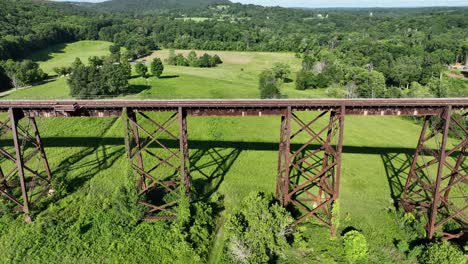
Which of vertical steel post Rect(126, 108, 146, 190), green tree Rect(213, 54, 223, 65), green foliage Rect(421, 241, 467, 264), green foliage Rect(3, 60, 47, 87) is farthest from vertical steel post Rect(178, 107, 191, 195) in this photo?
green tree Rect(213, 54, 223, 65)

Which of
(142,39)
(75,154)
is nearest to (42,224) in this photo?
(75,154)

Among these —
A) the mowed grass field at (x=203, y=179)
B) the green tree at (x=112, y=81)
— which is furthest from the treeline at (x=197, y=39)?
the mowed grass field at (x=203, y=179)

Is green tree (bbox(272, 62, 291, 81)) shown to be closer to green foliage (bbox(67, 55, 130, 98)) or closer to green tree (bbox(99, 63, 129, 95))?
green tree (bbox(99, 63, 129, 95))

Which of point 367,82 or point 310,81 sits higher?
point 367,82

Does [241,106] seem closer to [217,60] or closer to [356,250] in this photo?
[356,250]

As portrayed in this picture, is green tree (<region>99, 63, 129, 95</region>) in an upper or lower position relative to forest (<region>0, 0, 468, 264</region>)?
upper

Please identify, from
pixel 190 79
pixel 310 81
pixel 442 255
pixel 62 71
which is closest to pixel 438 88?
pixel 310 81

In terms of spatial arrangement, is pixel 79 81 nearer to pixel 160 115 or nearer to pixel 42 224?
pixel 160 115
